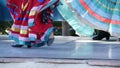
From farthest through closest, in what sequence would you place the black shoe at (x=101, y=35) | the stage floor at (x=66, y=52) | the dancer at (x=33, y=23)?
the black shoe at (x=101, y=35)
the dancer at (x=33, y=23)
the stage floor at (x=66, y=52)

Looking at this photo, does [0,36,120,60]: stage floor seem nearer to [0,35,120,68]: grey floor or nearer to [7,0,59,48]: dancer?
[0,35,120,68]: grey floor

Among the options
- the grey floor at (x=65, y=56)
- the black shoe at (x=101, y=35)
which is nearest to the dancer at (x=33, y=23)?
the grey floor at (x=65, y=56)

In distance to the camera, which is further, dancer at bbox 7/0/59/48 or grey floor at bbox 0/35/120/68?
dancer at bbox 7/0/59/48

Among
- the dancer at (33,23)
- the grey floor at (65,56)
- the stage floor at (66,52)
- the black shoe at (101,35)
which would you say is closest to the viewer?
the grey floor at (65,56)

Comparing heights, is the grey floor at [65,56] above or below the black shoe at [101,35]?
below

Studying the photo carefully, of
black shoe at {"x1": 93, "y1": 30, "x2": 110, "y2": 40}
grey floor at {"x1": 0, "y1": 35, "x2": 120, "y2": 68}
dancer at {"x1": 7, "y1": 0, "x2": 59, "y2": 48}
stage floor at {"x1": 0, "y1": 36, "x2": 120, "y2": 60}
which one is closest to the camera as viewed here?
grey floor at {"x1": 0, "y1": 35, "x2": 120, "y2": 68}

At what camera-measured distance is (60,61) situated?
12.3ft

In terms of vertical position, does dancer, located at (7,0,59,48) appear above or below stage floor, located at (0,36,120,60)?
above

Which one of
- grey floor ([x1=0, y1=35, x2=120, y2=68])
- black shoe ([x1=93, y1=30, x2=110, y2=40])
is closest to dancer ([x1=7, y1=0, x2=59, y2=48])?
grey floor ([x1=0, y1=35, x2=120, y2=68])

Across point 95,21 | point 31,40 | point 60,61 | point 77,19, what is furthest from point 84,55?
point 77,19

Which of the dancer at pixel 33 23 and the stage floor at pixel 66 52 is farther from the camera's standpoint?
the dancer at pixel 33 23

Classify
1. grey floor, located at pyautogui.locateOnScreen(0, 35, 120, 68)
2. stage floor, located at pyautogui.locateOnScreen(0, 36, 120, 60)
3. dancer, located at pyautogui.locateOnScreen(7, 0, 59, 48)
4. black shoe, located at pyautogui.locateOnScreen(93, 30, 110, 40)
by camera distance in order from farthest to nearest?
black shoe, located at pyautogui.locateOnScreen(93, 30, 110, 40)
dancer, located at pyautogui.locateOnScreen(7, 0, 59, 48)
stage floor, located at pyautogui.locateOnScreen(0, 36, 120, 60)
grey floor, located at pyautogui.locateOnScreen(0, 35, 120, 68)

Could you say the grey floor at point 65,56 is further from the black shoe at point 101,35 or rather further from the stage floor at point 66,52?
the black shoe at point 101,35

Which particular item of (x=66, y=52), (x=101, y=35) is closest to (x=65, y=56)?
(x=66, y=52)
